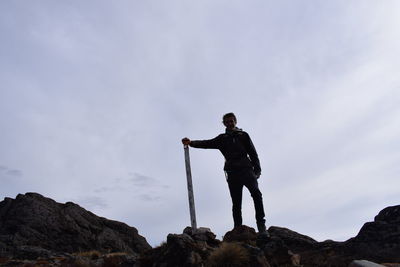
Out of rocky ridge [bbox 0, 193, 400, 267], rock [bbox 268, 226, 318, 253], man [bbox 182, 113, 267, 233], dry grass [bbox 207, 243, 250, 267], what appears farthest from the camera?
rock [bbox 268, 226, 318, 253]

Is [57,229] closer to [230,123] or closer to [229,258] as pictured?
[230,123]

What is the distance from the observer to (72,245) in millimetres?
16172

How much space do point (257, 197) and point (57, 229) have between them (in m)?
9.71

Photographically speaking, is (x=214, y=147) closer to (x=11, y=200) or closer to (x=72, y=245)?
(x=72, y=245)

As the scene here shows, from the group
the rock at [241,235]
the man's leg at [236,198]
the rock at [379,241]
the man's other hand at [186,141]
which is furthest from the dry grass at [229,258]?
the man's other hand at [186,141]

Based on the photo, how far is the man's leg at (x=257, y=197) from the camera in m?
9.97

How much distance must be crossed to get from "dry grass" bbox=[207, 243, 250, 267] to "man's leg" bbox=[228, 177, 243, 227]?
3.04m

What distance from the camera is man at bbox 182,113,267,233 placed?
34.2ft

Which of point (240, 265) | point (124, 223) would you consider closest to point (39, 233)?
point (124, 223)

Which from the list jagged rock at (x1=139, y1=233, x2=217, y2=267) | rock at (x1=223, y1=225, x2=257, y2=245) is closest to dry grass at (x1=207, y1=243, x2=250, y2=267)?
jagged rock at (x1=139, y1=233, x2=217, y2=267)

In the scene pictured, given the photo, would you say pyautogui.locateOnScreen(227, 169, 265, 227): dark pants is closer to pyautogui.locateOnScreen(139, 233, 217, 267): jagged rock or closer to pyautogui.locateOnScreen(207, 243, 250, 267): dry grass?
pyautogui.locateOnScreen(139, 233, 217, 267): jagged rock

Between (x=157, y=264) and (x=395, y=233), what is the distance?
20.0ft

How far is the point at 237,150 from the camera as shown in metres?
10.8

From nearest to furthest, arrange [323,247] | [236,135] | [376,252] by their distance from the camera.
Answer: [376,252]
[323,247]
[236,135]
